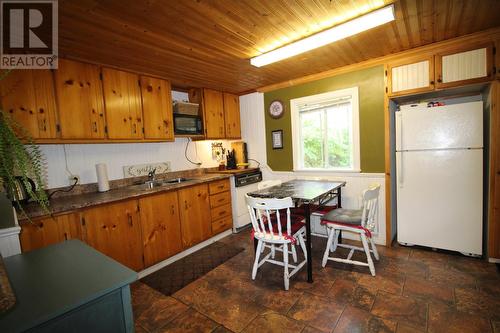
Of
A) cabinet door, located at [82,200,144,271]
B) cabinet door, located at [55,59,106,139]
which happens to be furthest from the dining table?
cabinet door, located at [55,59,106,139]

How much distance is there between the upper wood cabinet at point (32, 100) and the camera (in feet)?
6.55

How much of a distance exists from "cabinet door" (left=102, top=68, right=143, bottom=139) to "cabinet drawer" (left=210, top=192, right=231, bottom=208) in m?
1.29

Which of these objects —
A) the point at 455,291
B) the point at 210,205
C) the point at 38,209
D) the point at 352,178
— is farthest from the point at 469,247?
the point at 38,209

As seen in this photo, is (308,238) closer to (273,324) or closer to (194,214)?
(273,324)

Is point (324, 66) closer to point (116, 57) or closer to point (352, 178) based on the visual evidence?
point (352, 178)

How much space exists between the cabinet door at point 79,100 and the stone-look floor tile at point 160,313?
1794 mm

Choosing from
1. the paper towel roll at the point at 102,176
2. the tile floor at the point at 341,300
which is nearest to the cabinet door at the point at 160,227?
the tile floor at the point at 341,300

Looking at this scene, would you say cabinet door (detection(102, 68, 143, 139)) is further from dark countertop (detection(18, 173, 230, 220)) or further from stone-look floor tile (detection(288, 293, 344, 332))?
stone-look floor tile (detection(288, 293, 344, 332))

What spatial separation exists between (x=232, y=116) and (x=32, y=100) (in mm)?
2657

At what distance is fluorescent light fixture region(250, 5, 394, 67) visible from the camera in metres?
1.86

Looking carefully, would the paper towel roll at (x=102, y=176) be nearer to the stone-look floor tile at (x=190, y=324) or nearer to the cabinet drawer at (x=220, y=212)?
the cabinet drawer at (x=220, y=212)

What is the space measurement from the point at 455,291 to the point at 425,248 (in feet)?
2.87

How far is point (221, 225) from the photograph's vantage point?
3.54 metres

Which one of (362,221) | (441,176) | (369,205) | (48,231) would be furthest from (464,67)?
(48,231)
